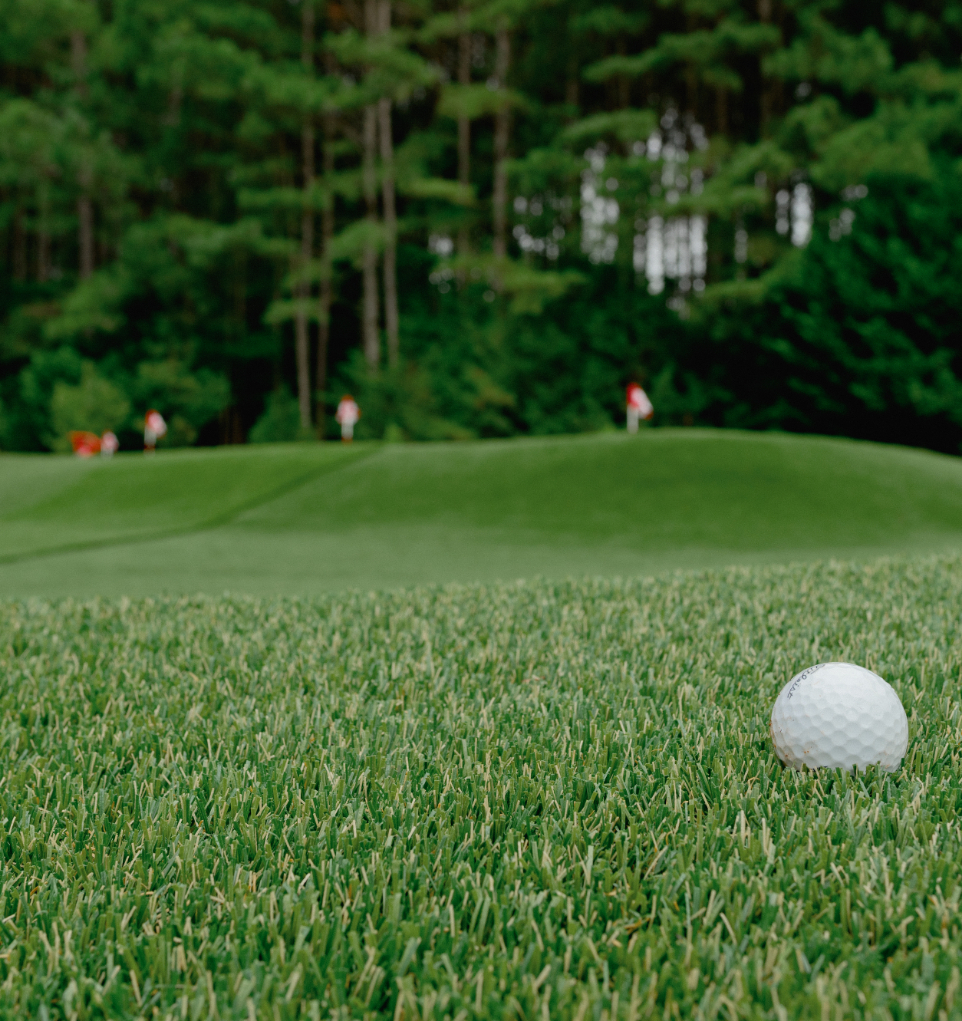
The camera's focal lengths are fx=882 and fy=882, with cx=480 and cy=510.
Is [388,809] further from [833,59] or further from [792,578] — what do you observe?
[833,59]

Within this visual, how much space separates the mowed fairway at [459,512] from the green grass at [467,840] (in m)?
2.83

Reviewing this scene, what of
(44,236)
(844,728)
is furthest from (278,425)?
(844,728)

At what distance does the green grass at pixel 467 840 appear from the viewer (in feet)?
4.46

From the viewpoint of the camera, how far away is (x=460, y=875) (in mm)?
1678

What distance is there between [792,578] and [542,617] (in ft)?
5.96

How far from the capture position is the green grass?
1360 mm

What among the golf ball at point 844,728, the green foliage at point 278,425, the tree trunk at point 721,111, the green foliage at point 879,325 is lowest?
the golf ball at point 844,728

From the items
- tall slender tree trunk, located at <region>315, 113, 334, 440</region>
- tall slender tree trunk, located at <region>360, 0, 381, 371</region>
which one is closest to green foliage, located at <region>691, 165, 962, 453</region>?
tall slender tree trunk, located at <region>360, 0, 381, 371</region>

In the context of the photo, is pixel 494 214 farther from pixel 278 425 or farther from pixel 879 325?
pixel 879 325

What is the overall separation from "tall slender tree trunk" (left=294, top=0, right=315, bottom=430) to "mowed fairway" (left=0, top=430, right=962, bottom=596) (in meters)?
14.0

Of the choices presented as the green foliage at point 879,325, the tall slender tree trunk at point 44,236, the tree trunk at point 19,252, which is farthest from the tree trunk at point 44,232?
the green foliage at point 879,325

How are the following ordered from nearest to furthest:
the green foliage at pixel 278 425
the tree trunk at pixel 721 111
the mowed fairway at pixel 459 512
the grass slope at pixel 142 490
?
the mowed fairway at pixel 459 512 < the grass slope at pixel 142 490 < the tree trunk at pixel 721 111 < the green foliage at pixel 278 425

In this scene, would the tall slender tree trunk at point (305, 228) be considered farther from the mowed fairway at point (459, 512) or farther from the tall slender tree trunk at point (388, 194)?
the mowed fairway at point (459, 512)

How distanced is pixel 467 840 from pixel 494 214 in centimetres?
2455
